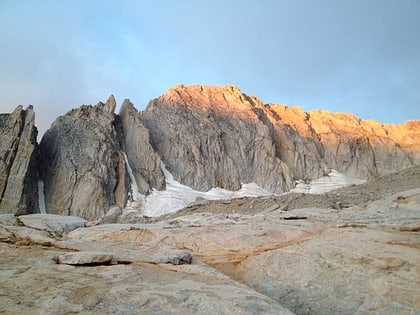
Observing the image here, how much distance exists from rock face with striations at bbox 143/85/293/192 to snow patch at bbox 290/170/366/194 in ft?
6.61

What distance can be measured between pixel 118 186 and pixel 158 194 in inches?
177

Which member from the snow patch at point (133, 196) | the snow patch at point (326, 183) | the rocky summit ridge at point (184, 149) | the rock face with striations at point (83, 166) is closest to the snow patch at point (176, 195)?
the snow patch at point (133, 196)

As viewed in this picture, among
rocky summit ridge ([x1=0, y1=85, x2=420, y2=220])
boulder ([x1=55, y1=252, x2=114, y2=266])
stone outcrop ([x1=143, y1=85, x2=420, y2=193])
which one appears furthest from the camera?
stone outcrop ([x1=143, y1=85, x2=420, y2=193])

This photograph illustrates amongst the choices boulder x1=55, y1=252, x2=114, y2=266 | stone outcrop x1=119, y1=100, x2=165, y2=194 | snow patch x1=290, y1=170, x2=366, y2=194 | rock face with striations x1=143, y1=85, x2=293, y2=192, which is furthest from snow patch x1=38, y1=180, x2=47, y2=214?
snow patch x1=290, y1=170, x2=366, y2=194

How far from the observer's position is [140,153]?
42.8m

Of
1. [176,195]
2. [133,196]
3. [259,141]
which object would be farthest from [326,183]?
[133,196]

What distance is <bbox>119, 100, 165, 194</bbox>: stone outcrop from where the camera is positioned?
4066 cm

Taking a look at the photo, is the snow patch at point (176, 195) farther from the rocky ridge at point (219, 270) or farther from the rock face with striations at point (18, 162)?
the rocky ridge at point (219, 270)

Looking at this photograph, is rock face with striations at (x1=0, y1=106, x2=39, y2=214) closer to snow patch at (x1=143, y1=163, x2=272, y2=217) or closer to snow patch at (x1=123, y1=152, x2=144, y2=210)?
snow patch at (x1=123, y1=152, x2=144, y2=210)

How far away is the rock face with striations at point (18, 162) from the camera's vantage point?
102 feet

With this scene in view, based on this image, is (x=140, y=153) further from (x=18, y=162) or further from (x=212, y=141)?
(x=18, y=162)

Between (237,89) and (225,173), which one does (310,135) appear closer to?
(237,89)

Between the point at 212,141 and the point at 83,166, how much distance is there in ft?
61.2

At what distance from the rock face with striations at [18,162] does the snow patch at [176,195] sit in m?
10.7
